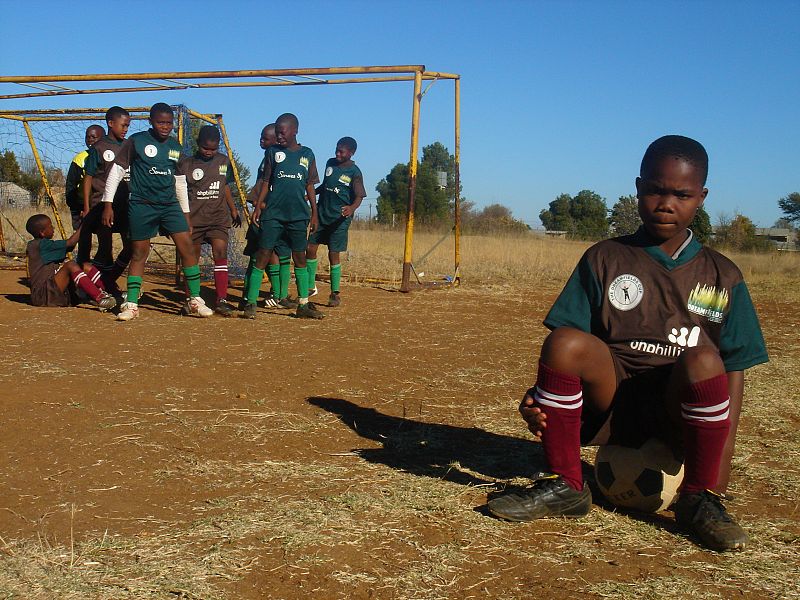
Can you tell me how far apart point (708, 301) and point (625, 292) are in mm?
321

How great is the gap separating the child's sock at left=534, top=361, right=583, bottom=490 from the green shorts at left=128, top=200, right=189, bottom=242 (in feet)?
20.1

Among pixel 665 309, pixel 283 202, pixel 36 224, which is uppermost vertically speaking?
pixel 283 202

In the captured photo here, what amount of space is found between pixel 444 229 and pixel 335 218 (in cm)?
1674

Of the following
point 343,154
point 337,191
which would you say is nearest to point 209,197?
point 337,191

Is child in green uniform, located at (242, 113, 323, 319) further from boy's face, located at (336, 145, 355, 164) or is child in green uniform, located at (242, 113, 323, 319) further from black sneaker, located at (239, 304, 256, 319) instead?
boy's face, located at (336, 145, 355, 164)

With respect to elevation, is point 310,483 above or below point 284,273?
below

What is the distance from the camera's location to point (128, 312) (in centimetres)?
833

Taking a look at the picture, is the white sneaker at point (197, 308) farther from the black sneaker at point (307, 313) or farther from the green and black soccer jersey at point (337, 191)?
the green and black soccer jersey at point (337, 191)

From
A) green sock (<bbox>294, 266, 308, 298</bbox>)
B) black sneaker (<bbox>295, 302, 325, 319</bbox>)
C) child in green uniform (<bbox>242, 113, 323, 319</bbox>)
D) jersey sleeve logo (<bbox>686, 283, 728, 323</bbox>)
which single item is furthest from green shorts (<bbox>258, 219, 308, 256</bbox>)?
jersey sleeve logo (<bbox>686, 283, 728, 323</bbox>)

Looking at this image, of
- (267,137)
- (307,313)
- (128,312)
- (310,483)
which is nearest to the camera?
(310,483)

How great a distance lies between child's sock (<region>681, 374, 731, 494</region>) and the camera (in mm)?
2949

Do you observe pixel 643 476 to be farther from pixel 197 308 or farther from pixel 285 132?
pixel 285 132

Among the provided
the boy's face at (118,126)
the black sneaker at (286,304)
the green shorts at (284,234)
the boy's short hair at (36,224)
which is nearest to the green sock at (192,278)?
the green shorts at (284,234)

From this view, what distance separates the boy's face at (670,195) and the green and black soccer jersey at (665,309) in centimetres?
10
